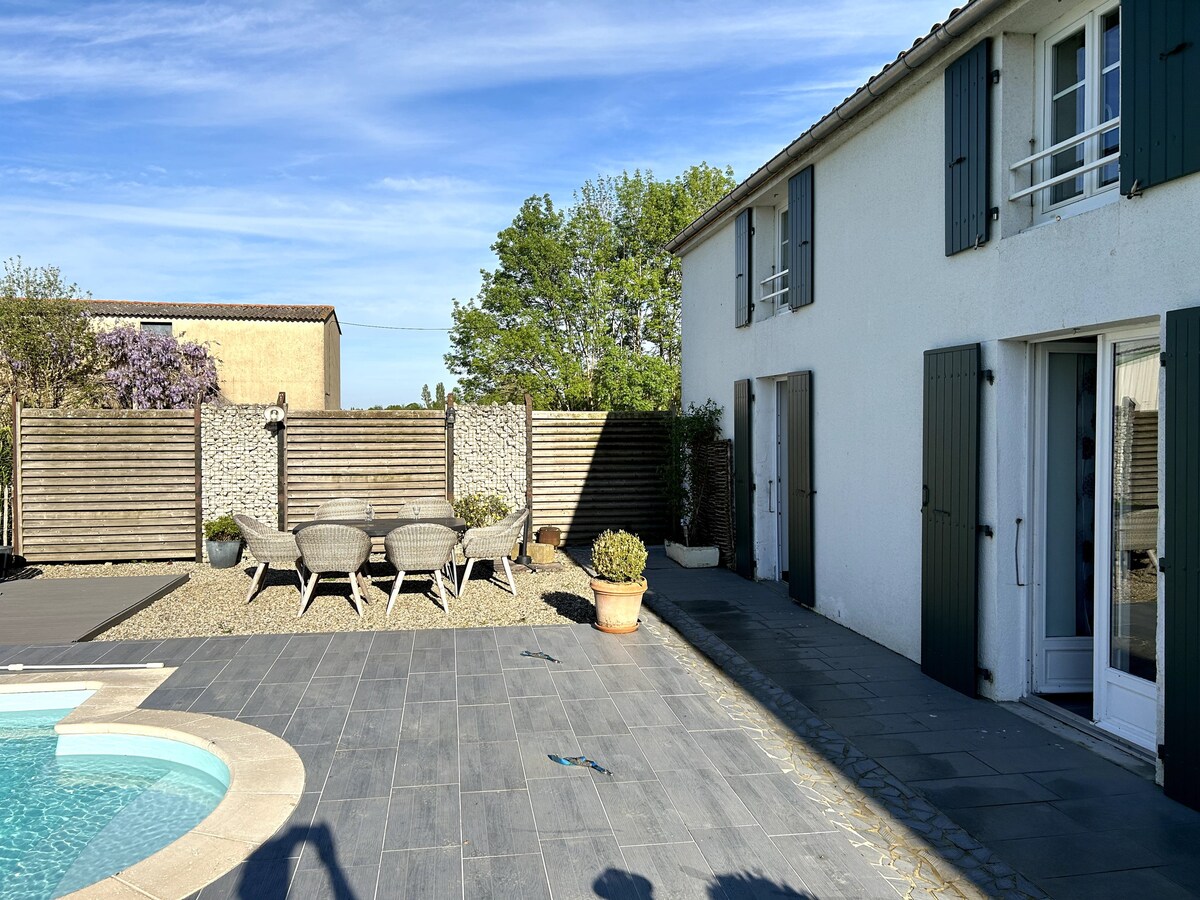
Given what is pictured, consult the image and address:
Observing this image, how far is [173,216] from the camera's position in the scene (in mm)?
19203

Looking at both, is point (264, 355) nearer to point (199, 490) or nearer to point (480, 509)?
point (199, 490)

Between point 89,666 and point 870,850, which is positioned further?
point 89,666

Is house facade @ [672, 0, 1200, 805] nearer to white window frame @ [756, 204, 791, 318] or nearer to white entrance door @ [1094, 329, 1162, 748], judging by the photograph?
white entrance door @ [1094, 329, 1162, 748]

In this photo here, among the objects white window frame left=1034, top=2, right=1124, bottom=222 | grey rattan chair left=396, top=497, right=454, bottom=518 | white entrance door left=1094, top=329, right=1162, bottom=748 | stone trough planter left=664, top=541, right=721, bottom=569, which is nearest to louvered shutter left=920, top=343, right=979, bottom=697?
white entrance door left=1094, top=329, right=1162, bottom=748

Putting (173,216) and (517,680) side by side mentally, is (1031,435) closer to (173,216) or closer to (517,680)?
(517,680)

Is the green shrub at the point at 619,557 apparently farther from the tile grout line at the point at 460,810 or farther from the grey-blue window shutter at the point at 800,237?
the grey-blue window shutter at the point at 800,237

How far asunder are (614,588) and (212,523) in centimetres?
700

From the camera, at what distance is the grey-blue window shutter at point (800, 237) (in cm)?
859

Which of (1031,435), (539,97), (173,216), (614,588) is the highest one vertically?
(539,97)

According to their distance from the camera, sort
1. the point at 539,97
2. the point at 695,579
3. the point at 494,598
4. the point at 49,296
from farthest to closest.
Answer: the point at 49,296
the point at 539,97
the point at 695,579
the point at 494,598

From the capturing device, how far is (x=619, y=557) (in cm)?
754

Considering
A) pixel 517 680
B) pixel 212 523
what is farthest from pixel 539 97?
pixel 517 680

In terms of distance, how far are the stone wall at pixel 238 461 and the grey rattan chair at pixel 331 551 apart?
13.0 feet

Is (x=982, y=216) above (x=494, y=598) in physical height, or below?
above
